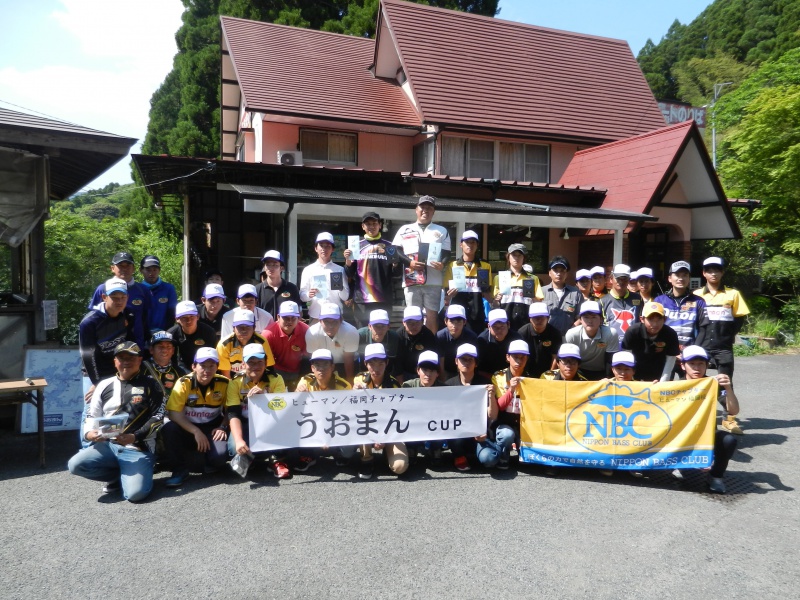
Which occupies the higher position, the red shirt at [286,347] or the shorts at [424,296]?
the shorts at [424,296]

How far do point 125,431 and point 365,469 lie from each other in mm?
2147

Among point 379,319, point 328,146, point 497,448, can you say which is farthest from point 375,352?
point 328,146

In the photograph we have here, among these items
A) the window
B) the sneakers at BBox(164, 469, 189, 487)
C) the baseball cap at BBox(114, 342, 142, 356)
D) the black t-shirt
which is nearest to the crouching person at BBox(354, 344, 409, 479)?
the sneakers at BBox(164, 469, 189, 487)

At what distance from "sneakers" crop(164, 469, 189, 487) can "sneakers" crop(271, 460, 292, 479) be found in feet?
2.55

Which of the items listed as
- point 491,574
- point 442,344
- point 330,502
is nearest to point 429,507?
point 330,502

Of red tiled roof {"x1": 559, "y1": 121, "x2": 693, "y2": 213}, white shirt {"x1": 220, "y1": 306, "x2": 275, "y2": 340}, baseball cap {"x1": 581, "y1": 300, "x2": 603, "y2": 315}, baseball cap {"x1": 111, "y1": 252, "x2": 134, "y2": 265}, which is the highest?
red tiled roof {"x1": 559, "y1": 121, "x2": 693, "y2": 213}

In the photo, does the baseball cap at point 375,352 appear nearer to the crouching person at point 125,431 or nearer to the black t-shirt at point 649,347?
the crouching person at point 125,431

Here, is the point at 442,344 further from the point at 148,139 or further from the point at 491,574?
the point at 148,139

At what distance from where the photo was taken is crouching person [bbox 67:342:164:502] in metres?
5.10

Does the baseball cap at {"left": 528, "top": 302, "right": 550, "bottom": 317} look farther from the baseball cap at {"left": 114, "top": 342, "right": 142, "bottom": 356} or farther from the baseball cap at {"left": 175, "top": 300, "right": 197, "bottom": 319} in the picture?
the baseball cap at {"left": 114, "top": 342, "right": 142, "bottom": 356}

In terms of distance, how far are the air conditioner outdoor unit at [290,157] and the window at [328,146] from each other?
0.48 metres

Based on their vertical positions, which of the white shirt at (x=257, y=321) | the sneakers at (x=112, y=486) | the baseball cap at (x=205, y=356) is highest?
the white shirt at (x=257, y=321)

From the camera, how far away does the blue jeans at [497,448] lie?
5766 millimetres

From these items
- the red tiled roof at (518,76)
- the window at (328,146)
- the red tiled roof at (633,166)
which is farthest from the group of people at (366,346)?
the red tiled roof at (518,76)
